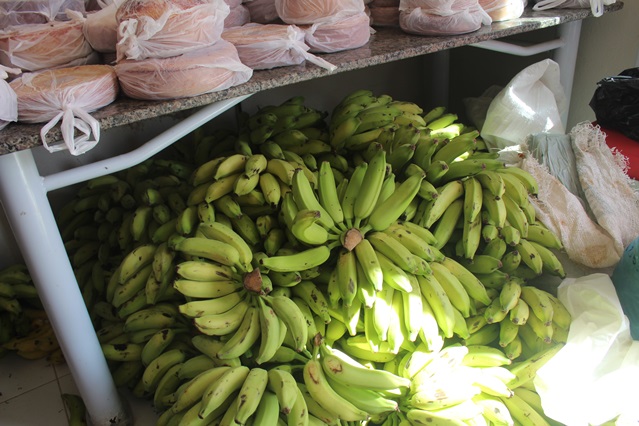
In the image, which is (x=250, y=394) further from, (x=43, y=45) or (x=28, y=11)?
(x=28, y=11)

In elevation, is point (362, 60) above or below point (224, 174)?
above

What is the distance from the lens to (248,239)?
1.67 metres

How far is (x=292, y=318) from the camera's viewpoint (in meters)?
1.37

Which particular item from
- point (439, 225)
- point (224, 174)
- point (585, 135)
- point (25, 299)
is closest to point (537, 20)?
point (585, 135)

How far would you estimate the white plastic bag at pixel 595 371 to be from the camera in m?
1.34

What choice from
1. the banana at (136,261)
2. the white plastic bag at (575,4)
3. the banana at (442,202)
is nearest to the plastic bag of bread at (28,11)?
the banana at (136,261)

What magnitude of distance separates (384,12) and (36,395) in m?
1.98

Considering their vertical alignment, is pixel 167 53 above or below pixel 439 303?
above

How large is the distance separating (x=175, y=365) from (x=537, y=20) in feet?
6.34

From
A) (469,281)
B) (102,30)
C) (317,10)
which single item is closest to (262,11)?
(317,10)

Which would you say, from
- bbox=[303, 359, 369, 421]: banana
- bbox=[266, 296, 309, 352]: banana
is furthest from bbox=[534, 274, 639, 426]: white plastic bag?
bbox=[266, 296, 309, 352]: banana

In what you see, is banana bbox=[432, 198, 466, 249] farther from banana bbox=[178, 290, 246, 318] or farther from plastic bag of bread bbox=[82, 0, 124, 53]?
plastic bag of bread bbox=[82, 0, 124, 53]

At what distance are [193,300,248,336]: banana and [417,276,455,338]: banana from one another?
522 mm

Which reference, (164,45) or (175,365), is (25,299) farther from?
(164,45)
